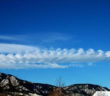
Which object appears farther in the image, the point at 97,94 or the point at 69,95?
the point at 97,94

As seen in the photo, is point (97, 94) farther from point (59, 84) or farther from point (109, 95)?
point (59, 84)

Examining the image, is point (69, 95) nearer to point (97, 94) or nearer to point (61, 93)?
point (61, 93)

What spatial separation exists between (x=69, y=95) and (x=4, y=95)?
26809 mm

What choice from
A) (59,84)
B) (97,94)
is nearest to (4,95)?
(59,84)

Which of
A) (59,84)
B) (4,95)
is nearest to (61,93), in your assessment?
(59,84)

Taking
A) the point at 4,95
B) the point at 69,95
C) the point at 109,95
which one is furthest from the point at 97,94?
the point at 4,95

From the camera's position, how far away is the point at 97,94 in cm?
10781

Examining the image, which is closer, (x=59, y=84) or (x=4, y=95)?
(x=59, y=84)

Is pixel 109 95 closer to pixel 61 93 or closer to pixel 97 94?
pixel 97 94

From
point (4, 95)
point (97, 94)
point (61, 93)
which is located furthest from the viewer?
point (97, 94)

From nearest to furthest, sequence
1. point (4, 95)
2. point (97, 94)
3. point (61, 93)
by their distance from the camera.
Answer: point (61, 93)
point (4, 95)
point (97, 94)

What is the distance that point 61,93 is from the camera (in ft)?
263

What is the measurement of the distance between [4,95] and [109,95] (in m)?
39.5

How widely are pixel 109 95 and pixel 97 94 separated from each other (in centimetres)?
564
